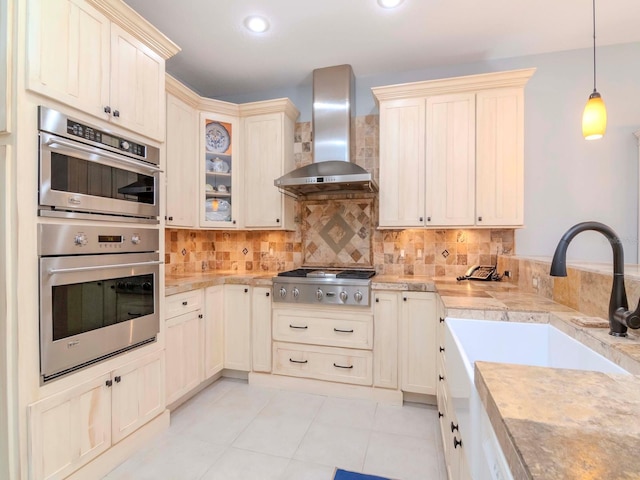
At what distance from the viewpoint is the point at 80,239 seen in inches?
60.7

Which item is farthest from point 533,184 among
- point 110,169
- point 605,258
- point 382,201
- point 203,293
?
point 110,169

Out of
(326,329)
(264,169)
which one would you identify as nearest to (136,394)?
(326,329)

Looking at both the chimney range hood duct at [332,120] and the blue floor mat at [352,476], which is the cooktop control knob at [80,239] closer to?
the chimney range hood duct at [332,120]

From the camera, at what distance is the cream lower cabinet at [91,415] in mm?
1387

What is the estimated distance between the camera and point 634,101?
2527 millimetres

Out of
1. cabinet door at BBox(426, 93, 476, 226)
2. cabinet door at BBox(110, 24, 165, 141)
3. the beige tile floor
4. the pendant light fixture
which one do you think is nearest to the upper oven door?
cabinet door at BBox(110, 24, 165, 141)

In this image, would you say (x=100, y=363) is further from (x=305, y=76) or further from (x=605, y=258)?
A: (x=605, y=258)

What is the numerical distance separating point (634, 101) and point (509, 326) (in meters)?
2.44

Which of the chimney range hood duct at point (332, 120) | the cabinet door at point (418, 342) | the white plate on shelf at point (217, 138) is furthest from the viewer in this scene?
the white plate on shelf at point (217, 138)

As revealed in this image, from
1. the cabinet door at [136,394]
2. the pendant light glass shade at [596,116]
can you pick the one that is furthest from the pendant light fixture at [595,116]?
the cabinet door at [136,394]

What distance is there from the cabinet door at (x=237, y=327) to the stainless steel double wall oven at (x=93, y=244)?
0.80 m

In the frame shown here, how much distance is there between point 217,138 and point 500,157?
98.6 inches

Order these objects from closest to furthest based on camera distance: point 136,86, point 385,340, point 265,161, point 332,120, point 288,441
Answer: point 136,86 < point 288,441 < point 385,340 < point 332,120 < point 265,161

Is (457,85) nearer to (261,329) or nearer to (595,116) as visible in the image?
(595,116)
